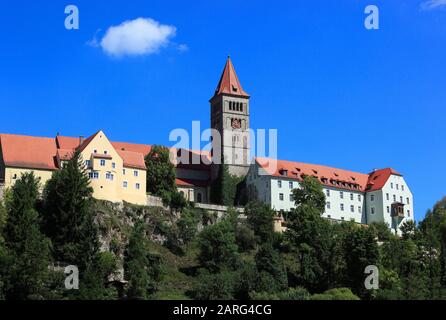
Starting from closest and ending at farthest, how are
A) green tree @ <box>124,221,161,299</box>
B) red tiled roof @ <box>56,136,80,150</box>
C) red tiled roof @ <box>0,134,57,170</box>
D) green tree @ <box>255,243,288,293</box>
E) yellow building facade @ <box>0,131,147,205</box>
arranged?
green tree @ <box>124,221,161,299</box> < green tree @ <box>255,243,288,293</box> < yellow building facade @ <box>0,131,147,205</box> < red tiled roof @ <box>0,134,57,170</box> < red tiled roof @ <box>56,136,80,150</box>

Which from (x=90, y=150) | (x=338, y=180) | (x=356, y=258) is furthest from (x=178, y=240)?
(x=338, y=180)

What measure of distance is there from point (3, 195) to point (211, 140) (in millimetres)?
39990

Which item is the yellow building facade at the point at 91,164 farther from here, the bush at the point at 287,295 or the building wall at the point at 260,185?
the bush at the point at 287,295

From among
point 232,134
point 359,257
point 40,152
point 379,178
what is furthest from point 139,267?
point 379,178

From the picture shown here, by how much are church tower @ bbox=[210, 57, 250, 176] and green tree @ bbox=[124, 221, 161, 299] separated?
29.7 metres

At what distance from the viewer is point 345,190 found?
12325 cm

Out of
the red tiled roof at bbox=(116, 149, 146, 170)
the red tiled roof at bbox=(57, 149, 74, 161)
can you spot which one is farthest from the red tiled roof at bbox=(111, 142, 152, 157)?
the red tiled roof at bbox=(57, 149, 74, 161)

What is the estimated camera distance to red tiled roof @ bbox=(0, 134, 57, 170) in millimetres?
94375

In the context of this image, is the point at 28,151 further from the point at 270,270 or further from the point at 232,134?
the point at 232,134

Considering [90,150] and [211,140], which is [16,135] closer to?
[90,150]

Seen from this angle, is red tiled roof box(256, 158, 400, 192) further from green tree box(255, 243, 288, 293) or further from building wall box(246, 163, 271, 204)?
green tree box(255, 243, 288, 293)

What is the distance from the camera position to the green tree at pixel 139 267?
82.4 metres

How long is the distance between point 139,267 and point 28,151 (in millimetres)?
21777

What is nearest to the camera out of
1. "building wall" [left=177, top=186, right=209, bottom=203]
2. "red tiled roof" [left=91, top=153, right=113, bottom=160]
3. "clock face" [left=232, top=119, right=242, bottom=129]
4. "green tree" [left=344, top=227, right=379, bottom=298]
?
"green tree" [left=344, top=227, right=379, bottom=298]
